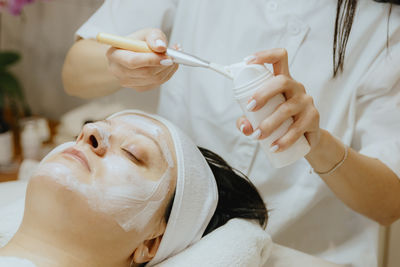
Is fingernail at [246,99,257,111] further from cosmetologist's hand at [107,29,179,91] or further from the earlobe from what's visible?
the earlobe

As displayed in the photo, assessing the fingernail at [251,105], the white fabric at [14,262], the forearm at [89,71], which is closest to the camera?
the fingernail at [251,105]

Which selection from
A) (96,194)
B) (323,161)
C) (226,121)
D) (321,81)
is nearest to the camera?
(96,194)

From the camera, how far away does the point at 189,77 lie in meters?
1.41

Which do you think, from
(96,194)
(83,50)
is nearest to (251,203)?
(96,194)

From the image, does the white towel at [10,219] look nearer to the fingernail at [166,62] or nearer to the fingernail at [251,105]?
the fingernail at [166,62]

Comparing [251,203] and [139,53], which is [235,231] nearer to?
[251,203]

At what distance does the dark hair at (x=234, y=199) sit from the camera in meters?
1.24

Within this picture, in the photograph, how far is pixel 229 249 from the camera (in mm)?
1085

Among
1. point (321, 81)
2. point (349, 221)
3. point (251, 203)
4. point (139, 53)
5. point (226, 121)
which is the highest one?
point (139, 53)

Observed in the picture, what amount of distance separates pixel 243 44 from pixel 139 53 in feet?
1.37

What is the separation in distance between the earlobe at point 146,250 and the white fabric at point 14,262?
25 cm

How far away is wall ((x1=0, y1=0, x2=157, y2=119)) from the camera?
2.06 m

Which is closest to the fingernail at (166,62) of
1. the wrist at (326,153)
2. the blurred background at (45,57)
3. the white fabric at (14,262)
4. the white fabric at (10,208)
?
the wrist at (326,153)

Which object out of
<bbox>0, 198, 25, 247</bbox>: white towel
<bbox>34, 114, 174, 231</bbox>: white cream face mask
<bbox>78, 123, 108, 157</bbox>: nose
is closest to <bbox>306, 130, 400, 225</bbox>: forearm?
<bbox>34, 114, 174, 231</bbox>: white cream face mask
